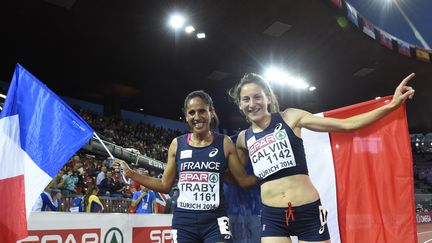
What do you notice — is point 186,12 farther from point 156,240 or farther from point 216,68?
point 156,240

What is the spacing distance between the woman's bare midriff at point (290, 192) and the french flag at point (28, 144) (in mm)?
1346

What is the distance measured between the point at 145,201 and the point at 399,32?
2206cm

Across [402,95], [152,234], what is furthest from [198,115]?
[152,234]

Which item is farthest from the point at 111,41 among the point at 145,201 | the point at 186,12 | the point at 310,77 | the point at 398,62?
the point at 398,62

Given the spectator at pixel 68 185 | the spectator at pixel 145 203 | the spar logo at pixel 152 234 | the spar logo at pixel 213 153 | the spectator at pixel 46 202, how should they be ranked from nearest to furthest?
the spar logo at pixel 213 153 < the spar logo at pixel 152 234 < the spectator at pixel 46 202 < the spectator at pixel 145 203 < the spectator at pixel 68 185

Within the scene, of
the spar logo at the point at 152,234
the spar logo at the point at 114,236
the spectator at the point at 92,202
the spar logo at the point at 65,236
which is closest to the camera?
the spar logo at the point at 65,236

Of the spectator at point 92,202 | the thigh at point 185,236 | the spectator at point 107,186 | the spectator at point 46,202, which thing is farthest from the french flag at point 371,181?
the spectator at point 107,186

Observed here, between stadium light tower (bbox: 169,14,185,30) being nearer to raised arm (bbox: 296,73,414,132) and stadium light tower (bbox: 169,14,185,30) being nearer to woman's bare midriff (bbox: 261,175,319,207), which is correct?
raised arm (bbox: 296,73,414,132)

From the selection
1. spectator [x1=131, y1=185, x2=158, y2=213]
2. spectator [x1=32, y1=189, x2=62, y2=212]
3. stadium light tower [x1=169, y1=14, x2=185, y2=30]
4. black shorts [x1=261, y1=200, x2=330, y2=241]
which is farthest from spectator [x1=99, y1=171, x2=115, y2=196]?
black shorts [x1=261, y1=200, x2=330, y2=241]

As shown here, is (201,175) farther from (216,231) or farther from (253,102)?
(253,102)

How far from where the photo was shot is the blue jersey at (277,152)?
268 centimetres

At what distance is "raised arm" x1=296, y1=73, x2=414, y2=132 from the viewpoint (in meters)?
2.63

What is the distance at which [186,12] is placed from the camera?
1301 centimetres

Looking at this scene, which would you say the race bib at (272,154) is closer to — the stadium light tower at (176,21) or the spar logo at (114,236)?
the spar logo at (114,236)
